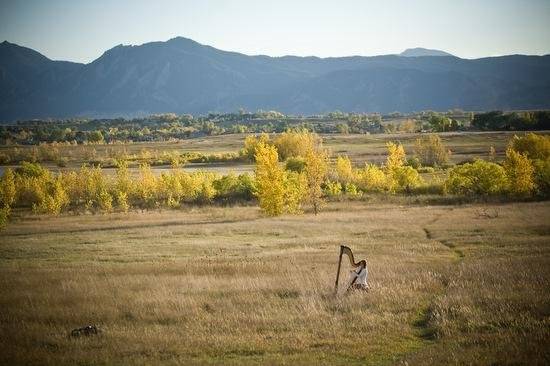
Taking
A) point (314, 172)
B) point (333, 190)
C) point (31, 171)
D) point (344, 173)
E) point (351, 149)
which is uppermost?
point (314, 172)

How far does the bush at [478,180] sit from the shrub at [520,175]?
5.08 ft

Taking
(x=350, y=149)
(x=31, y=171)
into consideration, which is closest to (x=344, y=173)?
(x=31, y=171)

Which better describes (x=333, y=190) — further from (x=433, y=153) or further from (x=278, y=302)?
(x=278, y=302)

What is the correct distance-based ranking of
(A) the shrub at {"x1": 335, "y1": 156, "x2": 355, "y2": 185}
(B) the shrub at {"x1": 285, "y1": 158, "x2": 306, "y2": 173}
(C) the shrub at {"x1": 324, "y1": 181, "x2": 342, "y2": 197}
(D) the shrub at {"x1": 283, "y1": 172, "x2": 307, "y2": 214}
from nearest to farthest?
(D) the shrub at {"x1": 283, "y1": 172, "x2": 307, "y2": 214}
(C) the shrub at {"x1": 324, "y1": 181, "x2": 342, "y2": 197}
(A) the shrub at {"x1": 335, "y1": 156, "x2": 355, "y2": 185}
(B) the shrub at {"x1": 285, "y1": 158, "x2": 306, "y2": 173}

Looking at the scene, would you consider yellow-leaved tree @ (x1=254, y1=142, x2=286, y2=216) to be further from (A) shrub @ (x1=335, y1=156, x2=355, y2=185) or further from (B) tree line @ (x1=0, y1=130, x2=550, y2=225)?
(A) shrub @ (x1=335, y1=156, x2=355, y2=185)

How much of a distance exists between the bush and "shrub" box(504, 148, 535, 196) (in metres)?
1.55

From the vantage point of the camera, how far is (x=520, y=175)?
61469 millimetres

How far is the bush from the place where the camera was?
6500 centimetres

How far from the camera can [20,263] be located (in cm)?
2864

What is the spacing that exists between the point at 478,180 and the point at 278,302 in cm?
5798

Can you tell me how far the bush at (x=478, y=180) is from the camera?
65000mm

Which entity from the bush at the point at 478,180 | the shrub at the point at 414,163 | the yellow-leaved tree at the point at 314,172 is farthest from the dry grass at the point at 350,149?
the yellow-leaved tree at the point at 314,172

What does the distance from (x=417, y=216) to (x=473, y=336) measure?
3768 cm

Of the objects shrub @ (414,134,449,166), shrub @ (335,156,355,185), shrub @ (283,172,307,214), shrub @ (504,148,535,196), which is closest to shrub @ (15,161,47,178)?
shrub @ (283,172,307,214)
